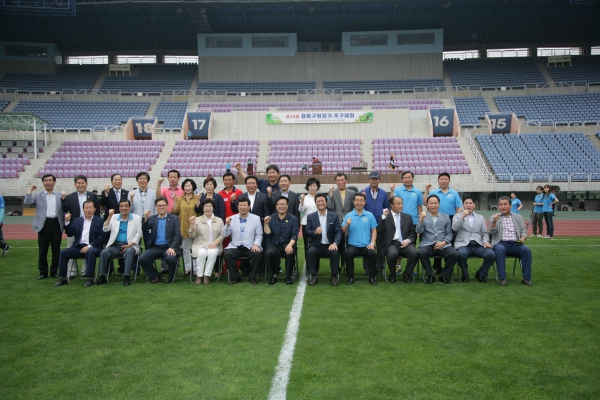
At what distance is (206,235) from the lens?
8484 millimetres

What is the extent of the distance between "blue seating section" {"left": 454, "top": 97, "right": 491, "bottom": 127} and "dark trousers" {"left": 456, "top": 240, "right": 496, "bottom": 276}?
28872 millimetres

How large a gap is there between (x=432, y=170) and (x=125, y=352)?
2673 centimetres

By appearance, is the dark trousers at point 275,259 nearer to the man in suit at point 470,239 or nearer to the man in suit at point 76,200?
the man in suit at point 470,239

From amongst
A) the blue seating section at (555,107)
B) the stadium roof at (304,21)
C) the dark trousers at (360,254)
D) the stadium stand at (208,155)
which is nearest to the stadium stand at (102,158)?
the stadium stand at (208,155)

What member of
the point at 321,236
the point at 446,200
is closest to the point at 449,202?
the point at 446,200

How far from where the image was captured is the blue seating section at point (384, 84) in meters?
42.2

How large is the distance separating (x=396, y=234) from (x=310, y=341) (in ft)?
13.0

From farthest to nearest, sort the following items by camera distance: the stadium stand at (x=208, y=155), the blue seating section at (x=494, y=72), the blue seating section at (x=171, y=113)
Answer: the blue seating section at (x=494, y=72) → the blue seating section at (x=171, y=113) → the stadium stand at (x=208, y=155)

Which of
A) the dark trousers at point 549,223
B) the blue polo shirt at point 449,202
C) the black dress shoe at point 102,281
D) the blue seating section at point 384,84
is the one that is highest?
the blue seating section at point 384,84

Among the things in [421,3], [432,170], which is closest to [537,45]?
[421,3]

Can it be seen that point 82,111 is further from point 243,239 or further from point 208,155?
point 243,239

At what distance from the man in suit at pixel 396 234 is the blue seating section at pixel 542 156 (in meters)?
21.8

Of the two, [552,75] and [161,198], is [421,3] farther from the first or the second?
[161,198]

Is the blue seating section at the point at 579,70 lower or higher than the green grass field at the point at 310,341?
higher
